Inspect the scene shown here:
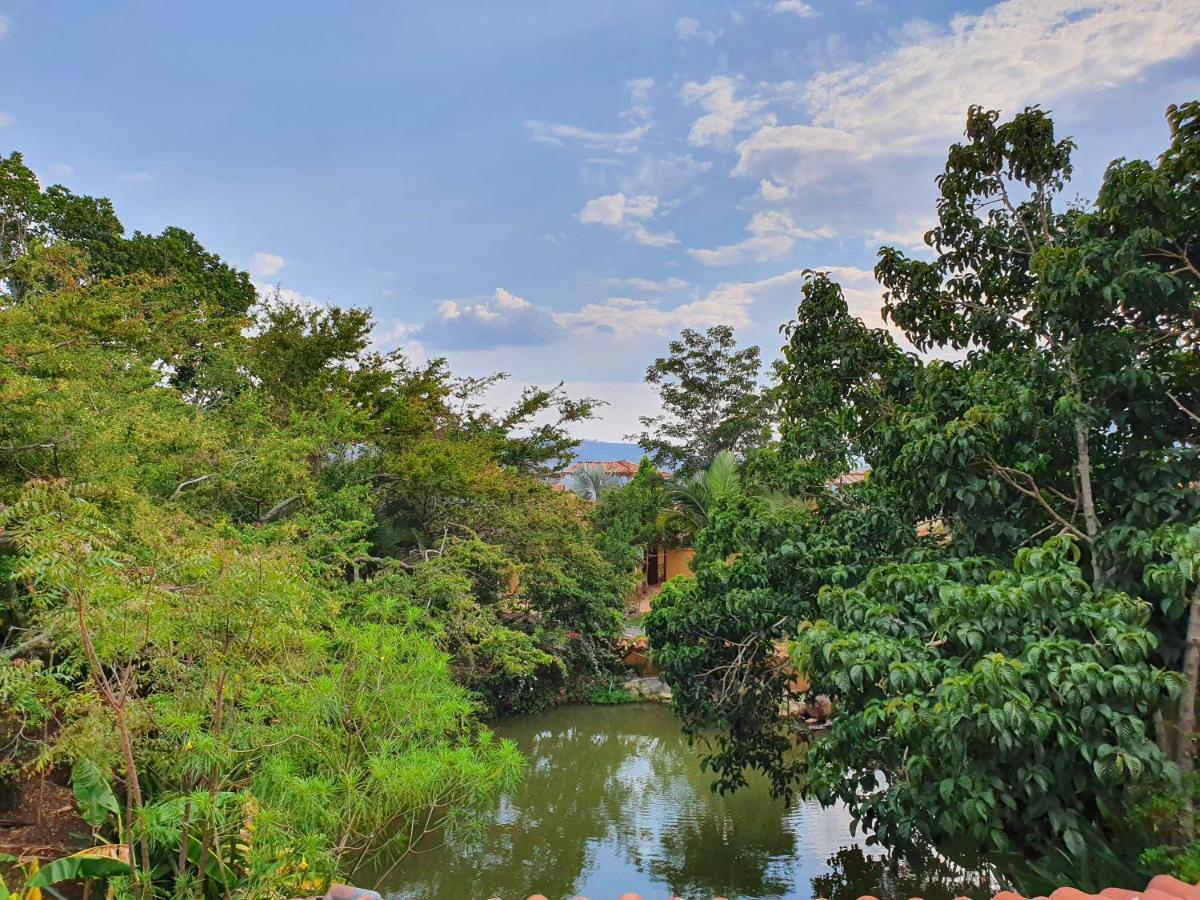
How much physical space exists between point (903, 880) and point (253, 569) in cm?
525

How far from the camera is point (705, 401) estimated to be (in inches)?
692

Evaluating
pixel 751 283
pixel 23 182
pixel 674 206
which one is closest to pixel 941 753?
pixel 751 283

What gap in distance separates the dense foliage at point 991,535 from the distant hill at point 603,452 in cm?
774

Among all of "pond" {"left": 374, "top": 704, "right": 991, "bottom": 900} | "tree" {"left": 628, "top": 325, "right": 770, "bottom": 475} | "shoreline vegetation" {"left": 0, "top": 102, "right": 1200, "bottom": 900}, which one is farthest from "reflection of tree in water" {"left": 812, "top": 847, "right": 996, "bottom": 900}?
"tree" {"left": 628, "top": 325, "right": 770, "bottom": 475}

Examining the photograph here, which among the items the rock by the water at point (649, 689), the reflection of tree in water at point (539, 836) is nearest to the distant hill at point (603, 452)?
the rock by the water at point (649, 689)

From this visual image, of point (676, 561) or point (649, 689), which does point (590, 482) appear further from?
point (649, 689)

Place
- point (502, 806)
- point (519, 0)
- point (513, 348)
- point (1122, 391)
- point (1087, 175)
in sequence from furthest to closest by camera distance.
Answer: point (513, 348), point (502, 806), point (519, 0), point (1087, 175), point (1122, 391)

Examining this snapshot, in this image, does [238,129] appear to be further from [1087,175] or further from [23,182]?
[1087,175]

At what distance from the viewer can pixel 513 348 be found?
14000mm

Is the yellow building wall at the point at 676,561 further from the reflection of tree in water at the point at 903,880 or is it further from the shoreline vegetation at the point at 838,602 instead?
the reflection of tree in water at the point at 903,880

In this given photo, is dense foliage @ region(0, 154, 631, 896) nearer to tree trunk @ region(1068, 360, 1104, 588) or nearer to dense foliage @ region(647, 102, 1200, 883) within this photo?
dense foliage @ region(647, 102, 1200, 883)

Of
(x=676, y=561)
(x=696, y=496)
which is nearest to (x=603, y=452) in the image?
(x=676, y=561)

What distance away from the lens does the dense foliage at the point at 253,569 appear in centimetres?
322

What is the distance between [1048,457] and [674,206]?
25.5 feet
